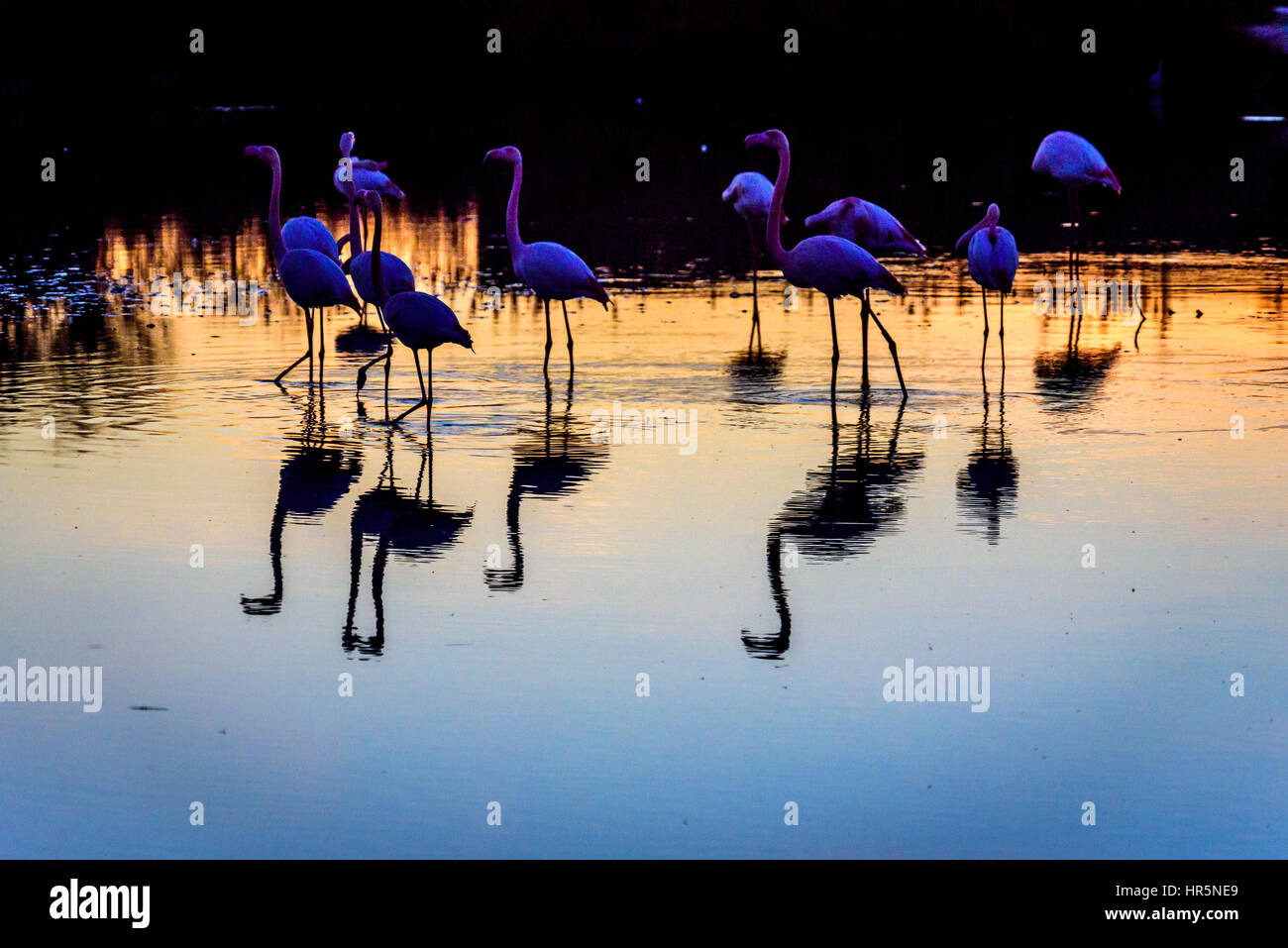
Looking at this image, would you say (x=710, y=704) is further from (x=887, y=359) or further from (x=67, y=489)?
(x=887, y=359)

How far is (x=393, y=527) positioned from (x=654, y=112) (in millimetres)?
35059

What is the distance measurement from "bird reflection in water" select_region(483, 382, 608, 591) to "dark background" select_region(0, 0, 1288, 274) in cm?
815

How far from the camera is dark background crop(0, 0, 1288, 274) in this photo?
23.0m

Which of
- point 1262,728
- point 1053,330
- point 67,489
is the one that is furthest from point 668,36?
point 1262,728

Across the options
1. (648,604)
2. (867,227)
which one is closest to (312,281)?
(867,227)

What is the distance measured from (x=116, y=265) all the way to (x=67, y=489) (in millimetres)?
9681

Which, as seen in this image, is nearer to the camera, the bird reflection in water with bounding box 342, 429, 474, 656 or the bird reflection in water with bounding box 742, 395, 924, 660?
the bird reflection in water with bounding box 742, 395, 924, 660

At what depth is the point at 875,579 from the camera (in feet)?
25.0

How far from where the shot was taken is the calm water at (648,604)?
5.47 m

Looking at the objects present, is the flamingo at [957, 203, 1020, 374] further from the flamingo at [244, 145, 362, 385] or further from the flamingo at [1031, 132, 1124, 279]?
the flamingo at [244, 145, 362, 385]

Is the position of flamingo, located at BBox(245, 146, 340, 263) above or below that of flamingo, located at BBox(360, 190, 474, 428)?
above

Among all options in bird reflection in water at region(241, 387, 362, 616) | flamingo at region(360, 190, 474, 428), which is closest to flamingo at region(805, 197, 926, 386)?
flamingo at region(360, 190, 474, 428)

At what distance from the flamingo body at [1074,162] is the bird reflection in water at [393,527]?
910 cm
